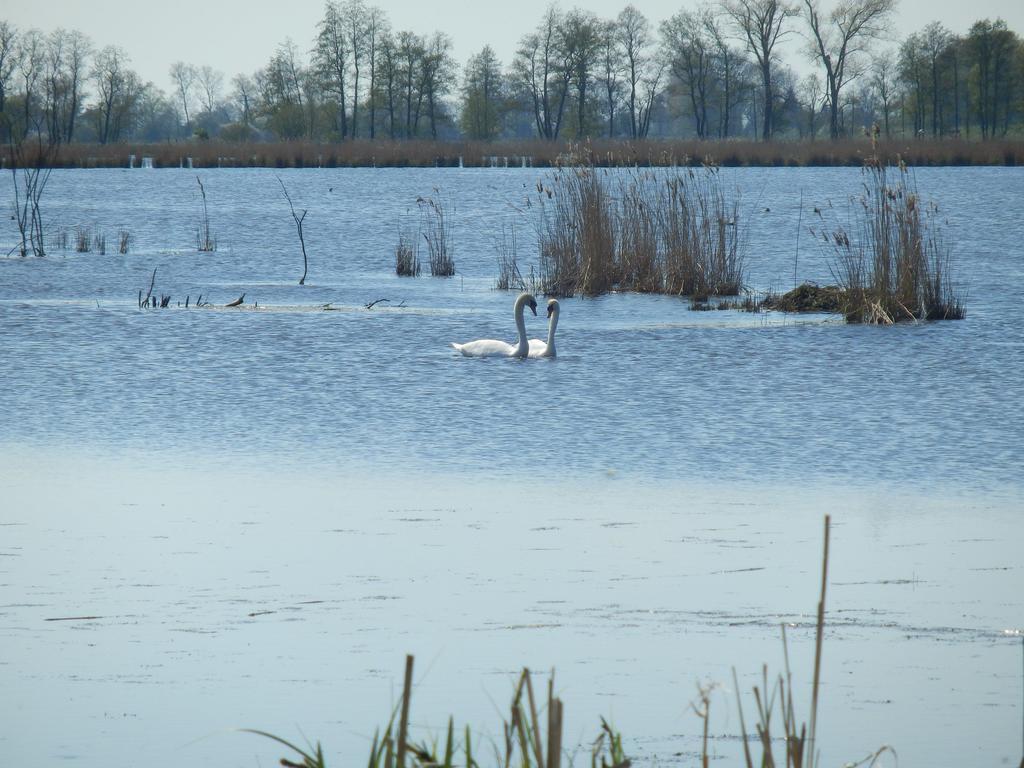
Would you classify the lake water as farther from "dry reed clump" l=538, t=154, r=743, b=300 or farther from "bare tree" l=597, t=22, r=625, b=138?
"bare tree" l=597, t=22, r=625, b=138

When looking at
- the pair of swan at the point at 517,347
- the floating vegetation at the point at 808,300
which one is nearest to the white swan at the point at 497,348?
the pair of swan at the point at 517,347

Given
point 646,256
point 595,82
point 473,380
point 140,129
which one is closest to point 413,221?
point 646,256

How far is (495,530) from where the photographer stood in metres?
5.85

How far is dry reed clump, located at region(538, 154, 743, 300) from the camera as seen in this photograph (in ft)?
53.8

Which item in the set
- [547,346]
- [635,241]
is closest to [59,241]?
[635,241]

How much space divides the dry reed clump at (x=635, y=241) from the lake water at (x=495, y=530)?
2.05 meters

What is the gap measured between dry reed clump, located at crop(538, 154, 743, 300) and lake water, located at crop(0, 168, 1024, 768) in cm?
205

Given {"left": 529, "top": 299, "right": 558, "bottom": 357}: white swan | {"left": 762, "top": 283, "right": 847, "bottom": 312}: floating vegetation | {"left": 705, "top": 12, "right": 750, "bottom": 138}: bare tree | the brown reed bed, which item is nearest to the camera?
{"left": 529, "top": 299, "right": 558, "bottom": 357}: white swan

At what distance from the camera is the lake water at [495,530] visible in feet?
12.3

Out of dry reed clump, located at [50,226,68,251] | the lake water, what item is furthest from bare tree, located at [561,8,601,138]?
the lake water

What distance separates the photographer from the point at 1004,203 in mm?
34781

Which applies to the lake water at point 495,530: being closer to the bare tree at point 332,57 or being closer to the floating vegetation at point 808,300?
the floating vegetation at point 808,300

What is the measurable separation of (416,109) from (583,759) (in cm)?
Result: 7948

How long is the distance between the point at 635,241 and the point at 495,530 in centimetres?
1158
